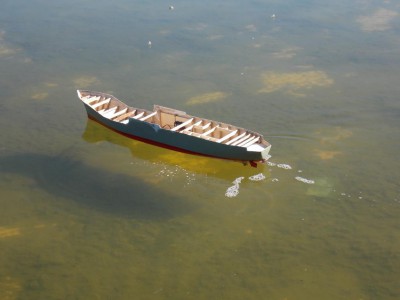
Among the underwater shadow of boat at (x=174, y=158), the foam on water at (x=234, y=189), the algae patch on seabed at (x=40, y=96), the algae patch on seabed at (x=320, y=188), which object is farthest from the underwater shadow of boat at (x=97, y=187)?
the algae patch on seabed at (x=40, y=96)

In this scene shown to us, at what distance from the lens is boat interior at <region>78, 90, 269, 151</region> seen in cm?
2753

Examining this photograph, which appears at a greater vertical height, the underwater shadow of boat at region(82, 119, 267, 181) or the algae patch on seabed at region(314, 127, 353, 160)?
the algae patch on seabed at region(314, 127, 353, 160)

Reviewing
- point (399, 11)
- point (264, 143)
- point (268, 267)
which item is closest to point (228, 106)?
point (264, 143)

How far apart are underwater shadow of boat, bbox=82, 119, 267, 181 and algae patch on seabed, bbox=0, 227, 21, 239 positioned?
777cm

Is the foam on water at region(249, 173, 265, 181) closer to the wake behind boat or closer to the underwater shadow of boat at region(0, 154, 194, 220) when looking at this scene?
the wake behind boat

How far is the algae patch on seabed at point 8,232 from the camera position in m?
23.3

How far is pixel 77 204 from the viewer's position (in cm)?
2516

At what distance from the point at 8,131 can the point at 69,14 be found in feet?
75.0

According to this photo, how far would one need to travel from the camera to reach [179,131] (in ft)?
94.1

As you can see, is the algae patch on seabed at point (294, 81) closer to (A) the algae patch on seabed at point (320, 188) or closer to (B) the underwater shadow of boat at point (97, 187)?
(A) the algae patch on seabed at point (320, 188)

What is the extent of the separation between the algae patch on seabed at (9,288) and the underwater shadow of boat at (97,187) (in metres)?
5.28

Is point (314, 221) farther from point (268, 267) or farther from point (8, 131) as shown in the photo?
point (8, 131)

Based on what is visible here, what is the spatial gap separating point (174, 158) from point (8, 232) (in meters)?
9.26

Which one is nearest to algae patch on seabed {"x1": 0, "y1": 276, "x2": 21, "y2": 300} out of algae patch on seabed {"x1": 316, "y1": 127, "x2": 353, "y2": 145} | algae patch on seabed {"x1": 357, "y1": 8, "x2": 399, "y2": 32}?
algae patch on seabed {"x1": 316, "y1": 127, "x2": 353, "y2": 145}
